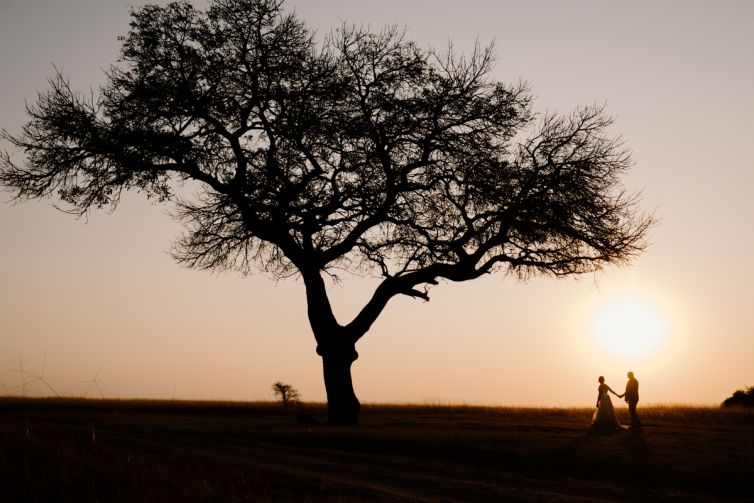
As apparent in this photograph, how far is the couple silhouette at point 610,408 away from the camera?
29.6 metres

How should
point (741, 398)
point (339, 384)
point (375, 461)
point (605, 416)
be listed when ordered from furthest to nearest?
point (741, 398)
point (339, 384)
point (605, 416)
point (375, 461)

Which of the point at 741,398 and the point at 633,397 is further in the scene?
the point at 741,398

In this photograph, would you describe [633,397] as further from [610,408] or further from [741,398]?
[741,398]

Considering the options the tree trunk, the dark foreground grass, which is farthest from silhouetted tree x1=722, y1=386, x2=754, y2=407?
the tree trunk

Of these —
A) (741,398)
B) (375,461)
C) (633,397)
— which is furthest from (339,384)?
(741,398)

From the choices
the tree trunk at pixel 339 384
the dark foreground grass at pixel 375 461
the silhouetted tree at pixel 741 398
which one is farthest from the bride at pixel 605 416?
the silhouetted tree at pixel 741 398

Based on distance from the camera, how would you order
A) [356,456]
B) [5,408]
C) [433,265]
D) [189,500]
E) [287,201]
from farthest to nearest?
[5,408] → [433,265] → [287,201] → [356,456] → [189,500]

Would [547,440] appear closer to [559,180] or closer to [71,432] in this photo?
[559,180]

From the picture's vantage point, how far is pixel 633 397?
99.1 ft

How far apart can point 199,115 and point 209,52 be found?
8.16 ft

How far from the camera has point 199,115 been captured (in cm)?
3130

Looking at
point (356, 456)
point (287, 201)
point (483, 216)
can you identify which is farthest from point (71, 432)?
point (483, 216)

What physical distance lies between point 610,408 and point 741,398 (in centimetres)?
1913

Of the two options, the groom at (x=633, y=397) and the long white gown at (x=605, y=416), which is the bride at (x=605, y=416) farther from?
the groom at (x=633, y=397)
